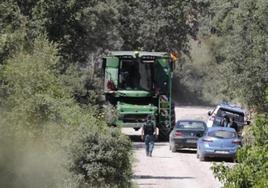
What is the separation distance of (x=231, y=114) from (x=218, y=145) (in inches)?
313

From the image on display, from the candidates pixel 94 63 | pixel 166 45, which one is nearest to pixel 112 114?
pixel 94 63

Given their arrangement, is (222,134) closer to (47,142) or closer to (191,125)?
(191,125)

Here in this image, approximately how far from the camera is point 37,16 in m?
32.7

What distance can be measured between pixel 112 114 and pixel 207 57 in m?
49.0

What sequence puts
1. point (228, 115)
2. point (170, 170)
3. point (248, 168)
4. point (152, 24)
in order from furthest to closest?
point (152, 24) → point (228, 115) → point (170, 170) → point (248, 168)

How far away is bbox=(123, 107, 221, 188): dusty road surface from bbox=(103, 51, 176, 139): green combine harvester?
1.54m

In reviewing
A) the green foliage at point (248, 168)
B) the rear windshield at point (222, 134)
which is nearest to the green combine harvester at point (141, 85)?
the rear windshield at point (222, 134)

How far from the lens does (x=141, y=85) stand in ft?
121

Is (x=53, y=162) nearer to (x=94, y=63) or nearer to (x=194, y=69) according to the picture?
(x=94, y=63)

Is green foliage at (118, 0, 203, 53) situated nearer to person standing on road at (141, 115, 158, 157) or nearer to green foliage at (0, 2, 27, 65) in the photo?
person standing on road at (141, 115, 158, 157)

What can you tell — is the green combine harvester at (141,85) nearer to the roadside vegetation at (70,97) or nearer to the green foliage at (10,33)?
the roadside vegetation at (70,97)

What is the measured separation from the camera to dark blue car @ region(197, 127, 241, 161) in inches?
1167

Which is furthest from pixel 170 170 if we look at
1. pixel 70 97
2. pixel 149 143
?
pixel 70 97

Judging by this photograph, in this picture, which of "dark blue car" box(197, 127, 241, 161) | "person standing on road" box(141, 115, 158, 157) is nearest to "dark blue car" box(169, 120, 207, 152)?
"person standing on road" box(141, 115, 158, 157)
